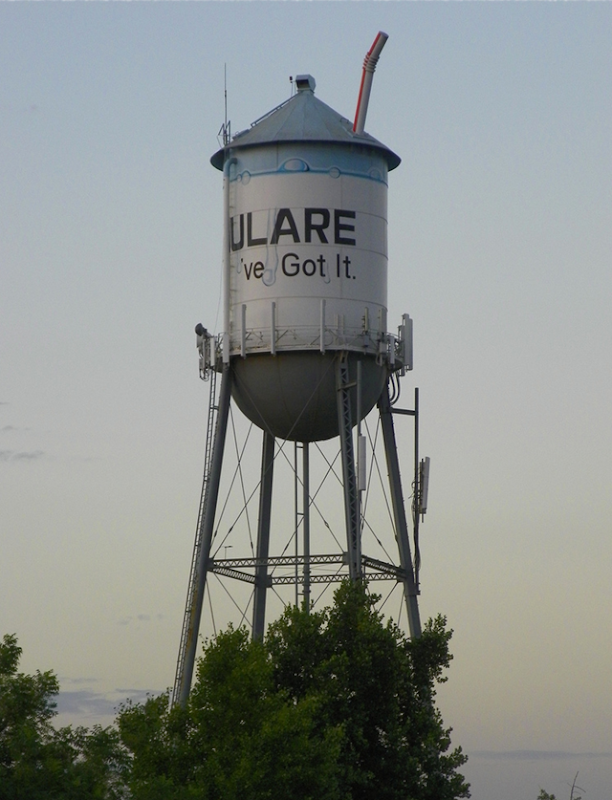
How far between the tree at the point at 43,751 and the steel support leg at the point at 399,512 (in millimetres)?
Answer: 9546

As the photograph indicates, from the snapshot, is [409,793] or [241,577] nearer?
[409,793]

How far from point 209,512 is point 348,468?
4.25 metres

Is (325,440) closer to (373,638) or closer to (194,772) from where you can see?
(373,638)

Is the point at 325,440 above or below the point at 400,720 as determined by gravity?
above

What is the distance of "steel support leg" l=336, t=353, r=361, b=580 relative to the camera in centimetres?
5981

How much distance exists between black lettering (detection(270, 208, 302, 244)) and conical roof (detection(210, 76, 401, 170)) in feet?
6.72

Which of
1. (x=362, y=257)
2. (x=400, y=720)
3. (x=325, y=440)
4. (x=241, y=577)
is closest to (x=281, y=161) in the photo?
(x=362, y=257)

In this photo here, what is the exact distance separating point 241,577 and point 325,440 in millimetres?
4566

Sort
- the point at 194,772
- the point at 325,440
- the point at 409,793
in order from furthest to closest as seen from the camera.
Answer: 1. the point at 325,440
2. the point at 409,793
3. the point at 194,772

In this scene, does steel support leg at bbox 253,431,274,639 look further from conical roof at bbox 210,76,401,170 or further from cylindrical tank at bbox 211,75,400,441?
conical roof at bbox 210,76,401,170

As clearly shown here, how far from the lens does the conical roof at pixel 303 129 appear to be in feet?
201

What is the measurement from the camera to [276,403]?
61.0 m

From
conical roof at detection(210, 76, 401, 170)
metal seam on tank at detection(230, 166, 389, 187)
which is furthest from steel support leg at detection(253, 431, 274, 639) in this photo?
conical roof at detection(210, 76, 401, 170)

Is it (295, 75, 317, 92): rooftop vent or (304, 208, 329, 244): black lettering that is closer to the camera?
(304, 208, 329, 244): black lettering
